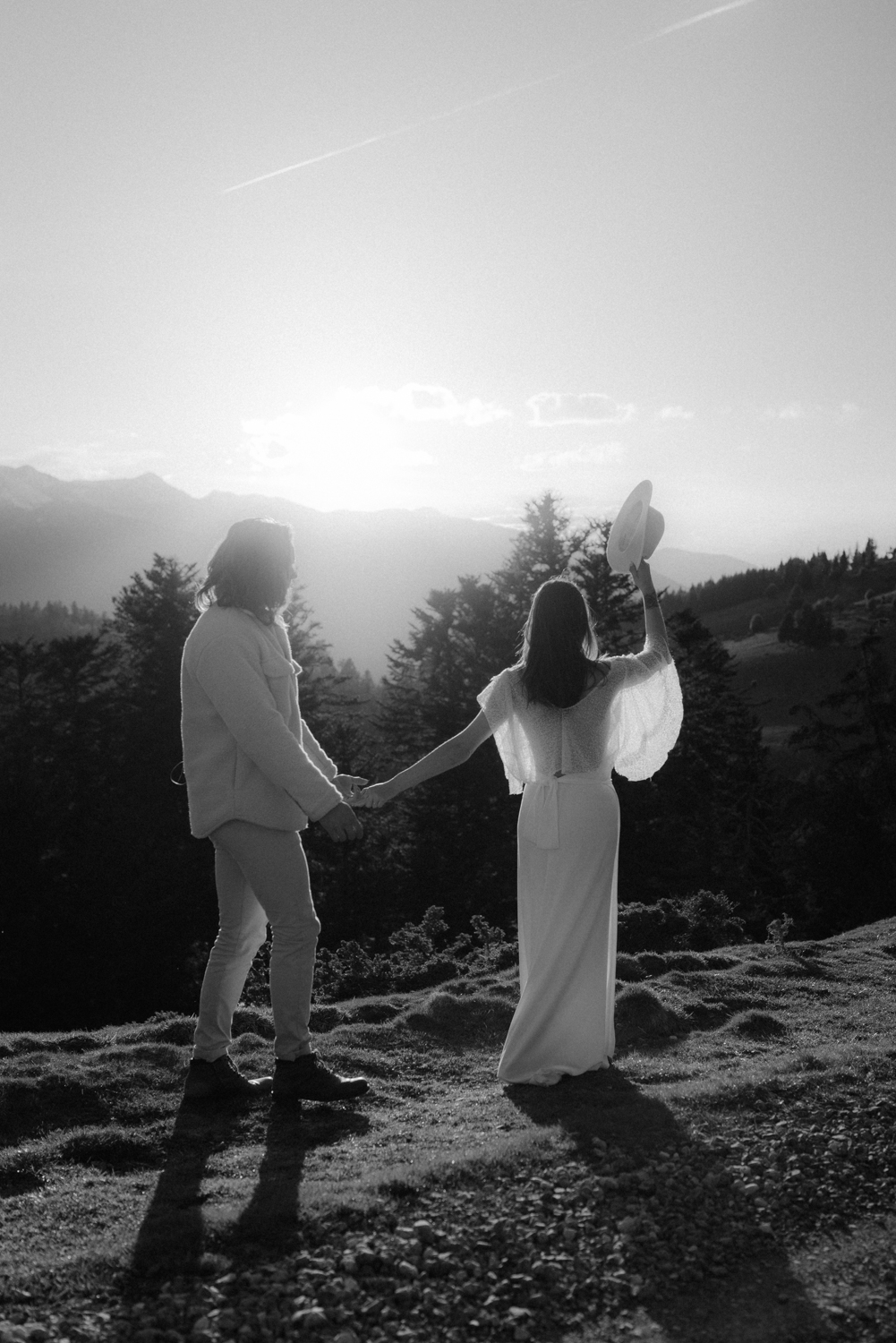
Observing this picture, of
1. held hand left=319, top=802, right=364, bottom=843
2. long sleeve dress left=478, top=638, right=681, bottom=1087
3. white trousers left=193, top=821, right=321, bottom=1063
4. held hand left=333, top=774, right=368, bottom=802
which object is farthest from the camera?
held hand left=333, top=774, right=368, bottom=802

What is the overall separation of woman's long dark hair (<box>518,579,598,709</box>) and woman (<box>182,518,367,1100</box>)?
132 centimetres

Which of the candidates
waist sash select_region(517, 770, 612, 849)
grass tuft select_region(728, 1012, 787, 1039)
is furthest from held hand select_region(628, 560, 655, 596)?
grass tuft select_region(728, 1012, 787, 1039)

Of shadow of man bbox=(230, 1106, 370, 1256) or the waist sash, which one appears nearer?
shadow of man bbox=(230, 1106, 370, 1256)

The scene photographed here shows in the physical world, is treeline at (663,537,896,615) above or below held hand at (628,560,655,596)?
above

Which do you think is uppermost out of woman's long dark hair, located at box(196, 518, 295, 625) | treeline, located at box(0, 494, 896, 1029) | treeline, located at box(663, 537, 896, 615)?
treeline, located at box(663, 537, 896, 615)

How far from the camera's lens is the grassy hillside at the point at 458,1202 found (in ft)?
11.0

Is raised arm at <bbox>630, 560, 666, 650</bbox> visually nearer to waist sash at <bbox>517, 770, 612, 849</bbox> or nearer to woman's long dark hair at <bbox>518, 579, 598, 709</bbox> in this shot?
woman's long dark hair at <bbox>518, 579, 598, 709</bbox>

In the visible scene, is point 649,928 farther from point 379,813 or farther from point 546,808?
point 379,813

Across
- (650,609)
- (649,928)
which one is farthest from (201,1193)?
(649,928)

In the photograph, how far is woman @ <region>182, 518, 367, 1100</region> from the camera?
5.27 meters

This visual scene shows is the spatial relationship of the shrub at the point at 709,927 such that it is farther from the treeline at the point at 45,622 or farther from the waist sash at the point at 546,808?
the treeline at the point at 45,622

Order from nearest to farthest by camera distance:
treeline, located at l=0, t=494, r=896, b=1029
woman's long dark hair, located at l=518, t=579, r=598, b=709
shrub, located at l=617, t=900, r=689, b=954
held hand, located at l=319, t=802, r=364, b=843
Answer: held hand, located at l=319, t=802, r=364, b=843 → woman's long dark hair, located at l=518, t=579, r=598, b=709 → shrub, located at l=617, t=900, r=689, b=954 → treeline, located at l=0, t=494, r=896, b=1029

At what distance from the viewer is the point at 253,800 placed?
17.5 feet

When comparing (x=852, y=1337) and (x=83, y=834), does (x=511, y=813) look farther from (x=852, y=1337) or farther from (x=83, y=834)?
(x=852, y=1337)
